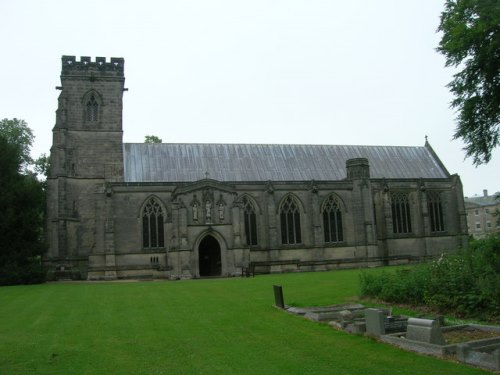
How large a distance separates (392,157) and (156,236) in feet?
85.8

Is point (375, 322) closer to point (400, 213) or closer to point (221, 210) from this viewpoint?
point (221, 210)

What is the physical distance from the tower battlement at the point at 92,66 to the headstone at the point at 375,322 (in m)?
38.0

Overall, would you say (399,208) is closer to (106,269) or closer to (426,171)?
(426,171)

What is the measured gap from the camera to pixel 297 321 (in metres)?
14.3

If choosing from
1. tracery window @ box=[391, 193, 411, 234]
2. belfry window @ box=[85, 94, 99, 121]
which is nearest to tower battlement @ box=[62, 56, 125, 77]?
belfry window @ box=[85, 94, 99, 121]

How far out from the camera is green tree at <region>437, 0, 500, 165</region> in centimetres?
1698

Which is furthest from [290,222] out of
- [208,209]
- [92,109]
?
[92,109]

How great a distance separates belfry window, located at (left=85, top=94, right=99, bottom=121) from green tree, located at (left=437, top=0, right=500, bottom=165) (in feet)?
106

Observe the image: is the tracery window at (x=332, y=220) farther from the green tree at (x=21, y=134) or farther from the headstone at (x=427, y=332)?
the headstone at (x=427, y=332)

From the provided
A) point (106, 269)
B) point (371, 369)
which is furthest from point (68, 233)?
point (371, 369)

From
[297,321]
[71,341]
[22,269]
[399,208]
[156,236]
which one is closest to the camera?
[71,341]

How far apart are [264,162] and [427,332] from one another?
1516 inches

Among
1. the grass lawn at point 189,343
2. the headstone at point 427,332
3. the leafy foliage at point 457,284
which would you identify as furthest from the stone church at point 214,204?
the headstone at point 427,332

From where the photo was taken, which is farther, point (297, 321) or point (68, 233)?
point (68, 233)
